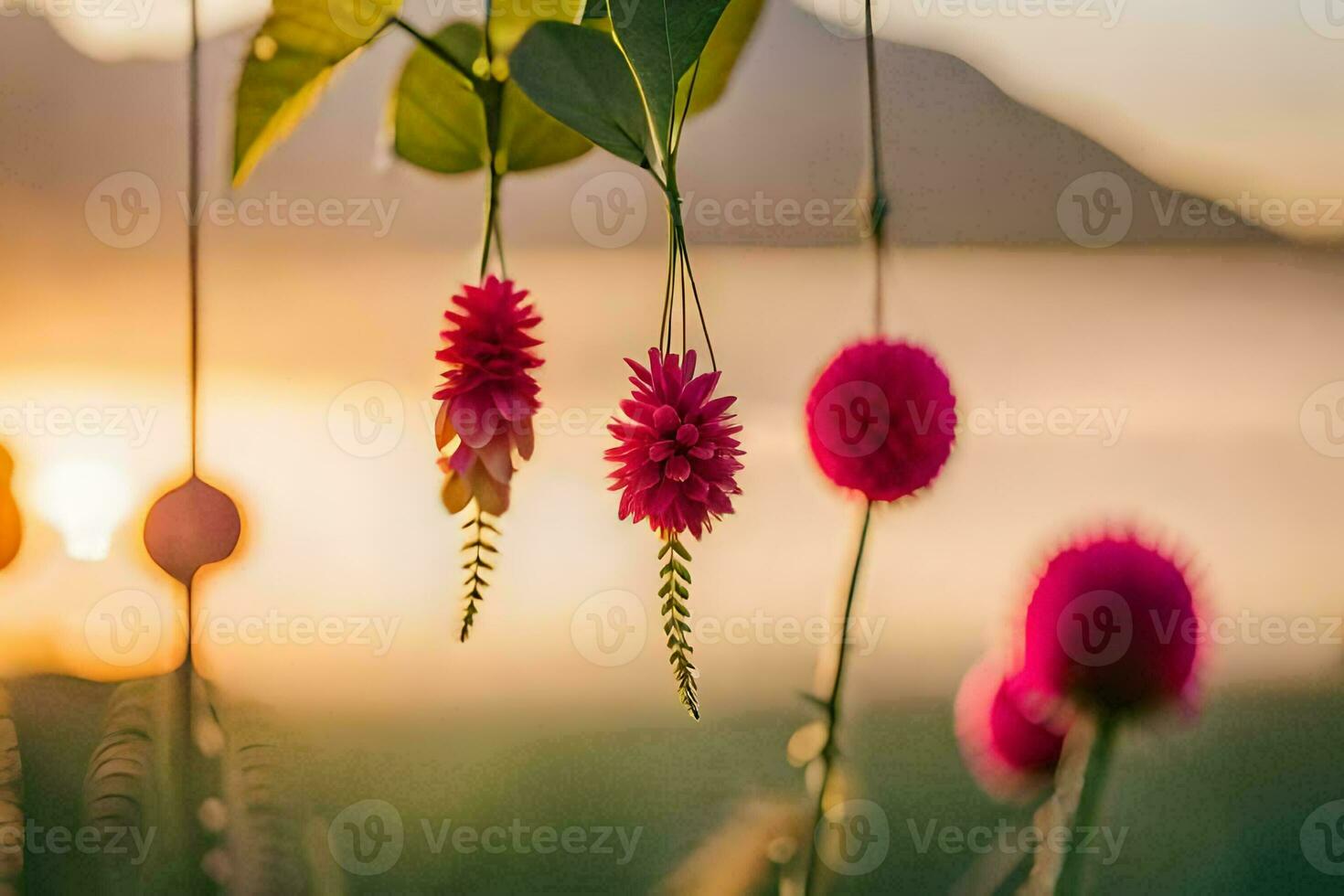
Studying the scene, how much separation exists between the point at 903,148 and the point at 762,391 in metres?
0.23

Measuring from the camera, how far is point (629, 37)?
70cm

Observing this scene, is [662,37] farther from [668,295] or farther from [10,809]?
[10,809]

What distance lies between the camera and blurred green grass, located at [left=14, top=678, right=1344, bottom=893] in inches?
30.8

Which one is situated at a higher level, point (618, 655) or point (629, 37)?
point (629, 37)

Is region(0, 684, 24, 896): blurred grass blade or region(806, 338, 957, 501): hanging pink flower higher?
region(806, 338, 957, 501): hanging pink flower

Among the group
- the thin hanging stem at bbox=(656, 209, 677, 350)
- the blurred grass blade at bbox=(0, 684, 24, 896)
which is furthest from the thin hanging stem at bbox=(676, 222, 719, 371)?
the blurred grass blade at bbox=(0, 684, 24, 896)

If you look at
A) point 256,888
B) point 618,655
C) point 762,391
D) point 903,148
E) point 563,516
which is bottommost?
point 256,888

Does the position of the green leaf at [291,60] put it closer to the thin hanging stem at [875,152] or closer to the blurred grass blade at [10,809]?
the thin hanging stem at [875,152]

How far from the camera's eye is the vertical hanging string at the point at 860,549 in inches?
31.0

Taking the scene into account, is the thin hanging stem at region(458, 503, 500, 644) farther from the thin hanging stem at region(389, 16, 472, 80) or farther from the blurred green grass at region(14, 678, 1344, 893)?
the thin hanging stem at region(389, 16, 472, 80)

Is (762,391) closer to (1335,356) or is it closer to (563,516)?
(563,516)

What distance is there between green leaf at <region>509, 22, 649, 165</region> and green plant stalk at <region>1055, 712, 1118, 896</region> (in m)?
0.56

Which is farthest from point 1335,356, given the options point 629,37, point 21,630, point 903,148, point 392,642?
point 21,630

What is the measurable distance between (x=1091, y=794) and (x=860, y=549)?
0.87ft
